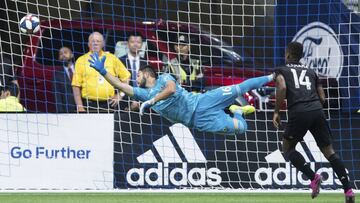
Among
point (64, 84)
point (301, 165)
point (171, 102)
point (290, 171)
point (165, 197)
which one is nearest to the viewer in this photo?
point (301, 165)

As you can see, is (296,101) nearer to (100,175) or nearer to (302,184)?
(302,184)

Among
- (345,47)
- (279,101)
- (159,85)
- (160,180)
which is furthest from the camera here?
(345,47)

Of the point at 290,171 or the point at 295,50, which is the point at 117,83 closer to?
the point at 295,50

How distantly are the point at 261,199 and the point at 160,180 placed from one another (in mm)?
1958

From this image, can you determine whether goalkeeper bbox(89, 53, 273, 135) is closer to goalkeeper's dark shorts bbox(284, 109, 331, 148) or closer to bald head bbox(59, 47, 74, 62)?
goalkeeper's dark shorts bbox(284, 109, 331, 148)

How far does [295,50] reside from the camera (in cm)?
1219

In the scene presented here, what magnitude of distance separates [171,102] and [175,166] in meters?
1.78

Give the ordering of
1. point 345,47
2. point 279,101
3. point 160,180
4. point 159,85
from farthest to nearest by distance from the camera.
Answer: point 345,47 → point 160,180 → point 159,85 → point 279,101

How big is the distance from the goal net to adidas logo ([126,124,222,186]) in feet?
0.05

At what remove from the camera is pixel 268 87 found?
58.4ft

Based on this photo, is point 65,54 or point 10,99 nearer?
point 10,99

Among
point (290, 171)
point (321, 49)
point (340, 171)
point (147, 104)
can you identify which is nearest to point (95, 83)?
point (147, 104)

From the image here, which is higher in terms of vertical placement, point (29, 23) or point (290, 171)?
point (29, 23)

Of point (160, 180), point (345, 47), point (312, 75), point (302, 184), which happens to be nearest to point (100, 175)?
point (160, 180)
